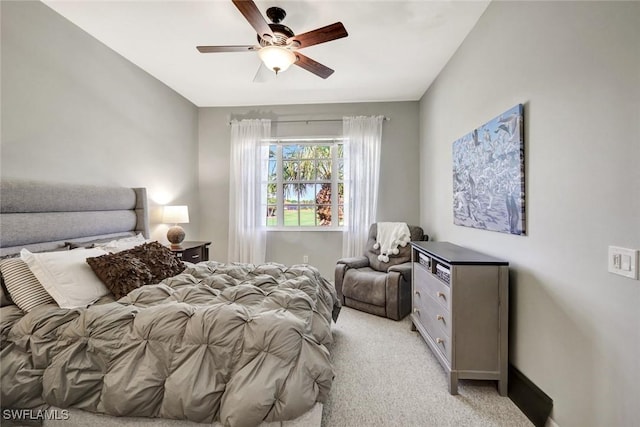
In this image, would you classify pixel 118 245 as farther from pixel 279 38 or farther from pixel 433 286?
pixel 433 286

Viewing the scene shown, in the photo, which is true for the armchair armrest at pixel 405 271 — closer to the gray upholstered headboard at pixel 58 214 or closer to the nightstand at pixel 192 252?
the nightstand at pixel 192 252

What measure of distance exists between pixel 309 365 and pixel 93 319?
111 cm

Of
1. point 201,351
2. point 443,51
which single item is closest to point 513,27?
point 443,51

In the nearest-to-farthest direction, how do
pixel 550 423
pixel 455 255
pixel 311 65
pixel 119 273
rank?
pixel 550 423 → pixel 119 273 → pixel 455 255 → pixel 311 65

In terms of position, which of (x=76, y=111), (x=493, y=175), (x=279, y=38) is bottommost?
(x=493, y=175)

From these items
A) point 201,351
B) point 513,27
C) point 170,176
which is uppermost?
point 513,27

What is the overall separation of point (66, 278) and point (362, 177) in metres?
3.47

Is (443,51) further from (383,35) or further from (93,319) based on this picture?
(93,319)

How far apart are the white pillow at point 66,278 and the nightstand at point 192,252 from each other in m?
1.24

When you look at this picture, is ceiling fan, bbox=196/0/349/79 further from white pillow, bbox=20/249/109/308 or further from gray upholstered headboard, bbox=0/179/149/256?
white pillow, bbox=20/249/109/308

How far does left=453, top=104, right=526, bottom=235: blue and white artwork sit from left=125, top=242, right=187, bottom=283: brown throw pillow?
8.23 feet

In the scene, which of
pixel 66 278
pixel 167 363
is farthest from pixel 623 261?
pixel 66 278

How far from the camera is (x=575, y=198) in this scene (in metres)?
1.42

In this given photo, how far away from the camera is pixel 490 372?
1.92 meters
